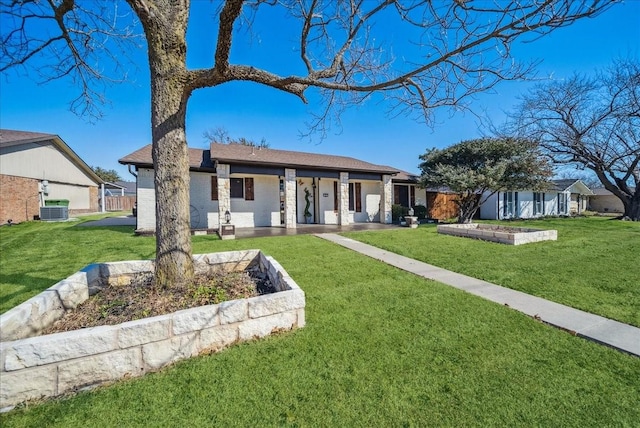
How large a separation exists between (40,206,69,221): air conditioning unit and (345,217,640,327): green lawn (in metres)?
19.0

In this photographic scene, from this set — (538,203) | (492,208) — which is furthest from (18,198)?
(538,203)

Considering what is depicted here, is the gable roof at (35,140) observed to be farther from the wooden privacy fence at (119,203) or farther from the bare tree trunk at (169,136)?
the bare tree trunk at (169,136)

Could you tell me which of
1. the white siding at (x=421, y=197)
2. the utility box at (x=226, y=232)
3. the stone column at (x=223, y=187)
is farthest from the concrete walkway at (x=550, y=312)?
the white siding at (x=421, y=197)

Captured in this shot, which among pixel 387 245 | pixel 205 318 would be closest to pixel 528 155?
pixel 387 245

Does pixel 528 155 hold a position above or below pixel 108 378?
above

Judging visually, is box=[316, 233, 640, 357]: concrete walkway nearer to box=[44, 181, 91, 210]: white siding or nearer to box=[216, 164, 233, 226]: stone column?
box=[216, 164, 233, 226]: stone column

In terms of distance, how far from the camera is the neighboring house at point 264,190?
36.2ft

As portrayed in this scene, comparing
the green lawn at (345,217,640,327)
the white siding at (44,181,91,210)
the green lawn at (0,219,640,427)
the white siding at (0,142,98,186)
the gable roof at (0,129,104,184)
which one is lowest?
the green lawn at (0,219,640,427)

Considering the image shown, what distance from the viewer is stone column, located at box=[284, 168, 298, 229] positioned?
12.4 metres

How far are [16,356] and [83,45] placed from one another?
5610 mm

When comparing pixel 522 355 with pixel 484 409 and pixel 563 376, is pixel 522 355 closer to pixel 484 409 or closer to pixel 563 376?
pixel 563 376

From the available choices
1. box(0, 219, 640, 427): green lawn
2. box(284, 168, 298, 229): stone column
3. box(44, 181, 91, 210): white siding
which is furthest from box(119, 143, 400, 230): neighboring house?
box(44, 181, 91, 210): white siding

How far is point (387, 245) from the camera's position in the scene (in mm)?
8430

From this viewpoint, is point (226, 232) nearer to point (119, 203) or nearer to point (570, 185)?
point (119, 203)
